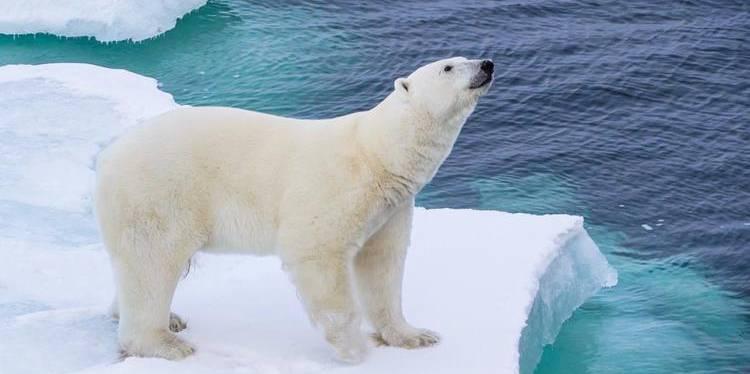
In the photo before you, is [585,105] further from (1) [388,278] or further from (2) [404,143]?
(2) [404,143]

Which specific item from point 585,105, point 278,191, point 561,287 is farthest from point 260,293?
point 585,105

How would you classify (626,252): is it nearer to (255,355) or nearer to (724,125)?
(724,125)

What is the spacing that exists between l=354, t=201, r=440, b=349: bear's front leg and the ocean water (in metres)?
2.58

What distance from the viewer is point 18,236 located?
964 cm

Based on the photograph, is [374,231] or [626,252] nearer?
[374,231]

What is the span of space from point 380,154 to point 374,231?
0.44m

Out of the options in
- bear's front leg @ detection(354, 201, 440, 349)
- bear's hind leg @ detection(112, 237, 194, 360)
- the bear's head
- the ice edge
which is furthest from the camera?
the ice edge

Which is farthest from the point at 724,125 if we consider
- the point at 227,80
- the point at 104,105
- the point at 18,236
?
the point at 18,236

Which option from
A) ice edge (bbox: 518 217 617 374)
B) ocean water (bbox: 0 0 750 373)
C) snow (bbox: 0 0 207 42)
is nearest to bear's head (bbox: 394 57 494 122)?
ice edge (bbox: 518 217 617 374)

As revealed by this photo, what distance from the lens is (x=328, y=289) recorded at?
6246mm

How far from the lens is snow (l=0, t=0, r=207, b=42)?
56.6 ft

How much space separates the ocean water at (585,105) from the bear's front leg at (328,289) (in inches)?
123

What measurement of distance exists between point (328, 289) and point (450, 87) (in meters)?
1.26

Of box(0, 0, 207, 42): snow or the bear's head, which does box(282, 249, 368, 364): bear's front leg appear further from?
box(0, 0, 207, 42): snow
